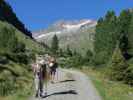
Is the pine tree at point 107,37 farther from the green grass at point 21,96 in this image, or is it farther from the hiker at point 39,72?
the hiker at point 39,72

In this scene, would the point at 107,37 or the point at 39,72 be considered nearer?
the point at 39,72

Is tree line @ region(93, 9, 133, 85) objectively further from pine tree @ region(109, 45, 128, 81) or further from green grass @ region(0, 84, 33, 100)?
green grass @ region(0, 84, 33, 100)

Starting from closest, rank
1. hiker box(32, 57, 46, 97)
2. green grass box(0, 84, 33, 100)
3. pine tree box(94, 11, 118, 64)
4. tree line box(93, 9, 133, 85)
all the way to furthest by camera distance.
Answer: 1. hiker box(32, 57, 46, 97)
2. green grass box(0, 84, 33, 100)
3. tree line box(93, 9, 133, 85)
4. pine tree box(94, 11, 118, 64)

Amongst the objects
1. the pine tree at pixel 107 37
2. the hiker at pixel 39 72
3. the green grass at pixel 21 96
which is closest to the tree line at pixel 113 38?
the pine tree at pixel 107 37

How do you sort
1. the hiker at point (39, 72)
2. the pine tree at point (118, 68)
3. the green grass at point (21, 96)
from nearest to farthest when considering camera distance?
the hiker at point (39, 72) → the green grass at point (21, 96) → the pine tree at point (118, 68)

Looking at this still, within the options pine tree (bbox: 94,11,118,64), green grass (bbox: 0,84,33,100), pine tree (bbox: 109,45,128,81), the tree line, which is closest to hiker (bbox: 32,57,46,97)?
green grass (bbox: 0,84,33,100)

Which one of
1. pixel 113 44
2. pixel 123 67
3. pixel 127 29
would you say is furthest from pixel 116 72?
pixel 127 29

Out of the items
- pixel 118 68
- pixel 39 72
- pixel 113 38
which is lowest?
pixel 39 72

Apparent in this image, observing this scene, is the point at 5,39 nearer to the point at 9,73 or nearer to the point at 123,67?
the point at 123,67

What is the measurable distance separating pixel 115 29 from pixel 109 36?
2.67 meters

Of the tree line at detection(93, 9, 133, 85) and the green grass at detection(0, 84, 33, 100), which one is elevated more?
the tree line at detection(93, 9, 133, 85)

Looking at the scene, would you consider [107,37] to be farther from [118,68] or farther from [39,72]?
[39,72]

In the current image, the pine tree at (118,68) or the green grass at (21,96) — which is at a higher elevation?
the pine tree at (118,68)

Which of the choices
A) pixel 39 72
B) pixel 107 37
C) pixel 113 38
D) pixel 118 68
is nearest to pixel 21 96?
pixel 39 72
